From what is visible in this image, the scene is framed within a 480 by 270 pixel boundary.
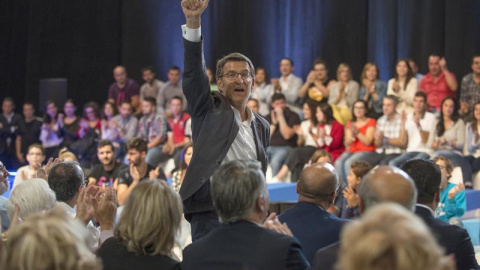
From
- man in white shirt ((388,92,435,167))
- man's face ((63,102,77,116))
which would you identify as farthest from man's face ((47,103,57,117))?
man in white shirt ((388,92,435,167))

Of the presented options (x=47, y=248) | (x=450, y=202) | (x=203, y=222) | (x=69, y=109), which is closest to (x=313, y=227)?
(x=203, y=222)

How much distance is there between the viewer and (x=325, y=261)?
257 cm

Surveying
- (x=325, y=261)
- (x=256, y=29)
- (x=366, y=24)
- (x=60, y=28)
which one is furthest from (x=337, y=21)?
(x=325, y=261)

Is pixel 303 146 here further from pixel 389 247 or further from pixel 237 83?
pixel 389 247

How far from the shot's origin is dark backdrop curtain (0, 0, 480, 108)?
10.9m

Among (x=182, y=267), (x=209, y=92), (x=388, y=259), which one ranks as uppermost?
(x=209, y=92)

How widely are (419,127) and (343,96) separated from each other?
112cm

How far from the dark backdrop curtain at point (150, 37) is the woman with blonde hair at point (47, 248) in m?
8.87

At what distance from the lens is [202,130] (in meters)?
3.45

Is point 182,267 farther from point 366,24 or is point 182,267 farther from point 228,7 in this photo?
point 228,7

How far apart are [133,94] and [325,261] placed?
327 inches

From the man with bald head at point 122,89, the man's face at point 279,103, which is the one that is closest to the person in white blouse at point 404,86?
the man's face at point 279,103

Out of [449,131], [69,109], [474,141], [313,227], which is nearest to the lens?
[313,227]

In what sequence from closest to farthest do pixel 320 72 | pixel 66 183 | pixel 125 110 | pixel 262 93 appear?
pixel 66 183
pixel 320 72
pixel 262 93
pixel 125 110
